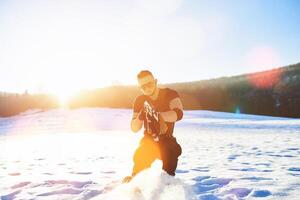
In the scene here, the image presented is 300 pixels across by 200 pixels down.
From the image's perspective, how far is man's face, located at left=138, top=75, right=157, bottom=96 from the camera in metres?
3.96

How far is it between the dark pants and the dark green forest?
2291 cm

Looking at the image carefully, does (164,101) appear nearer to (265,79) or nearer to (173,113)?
(173,113)

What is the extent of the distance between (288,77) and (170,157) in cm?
2509

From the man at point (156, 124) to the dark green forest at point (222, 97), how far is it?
75.1ft

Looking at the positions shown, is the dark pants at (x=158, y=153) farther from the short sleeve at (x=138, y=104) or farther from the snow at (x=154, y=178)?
the short sleeve at (x=138, y=104)

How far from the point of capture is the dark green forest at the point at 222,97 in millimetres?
25641

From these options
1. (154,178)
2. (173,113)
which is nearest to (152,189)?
(154,178)

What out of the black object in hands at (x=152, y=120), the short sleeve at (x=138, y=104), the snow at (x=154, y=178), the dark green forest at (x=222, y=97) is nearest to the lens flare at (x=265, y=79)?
the dark green forest at (x=222, y=97)

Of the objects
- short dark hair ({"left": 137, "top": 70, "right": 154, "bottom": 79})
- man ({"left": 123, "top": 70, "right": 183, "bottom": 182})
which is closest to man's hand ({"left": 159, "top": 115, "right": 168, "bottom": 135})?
man ({"left": 123, "top": 70, "right": 183, "bottom": 182})

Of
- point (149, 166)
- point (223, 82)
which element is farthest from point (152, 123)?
point (223, 82)

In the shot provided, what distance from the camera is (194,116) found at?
74.6ft

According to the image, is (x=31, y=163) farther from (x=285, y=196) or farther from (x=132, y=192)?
(x=285, y=196)

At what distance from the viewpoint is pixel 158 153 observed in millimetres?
4004

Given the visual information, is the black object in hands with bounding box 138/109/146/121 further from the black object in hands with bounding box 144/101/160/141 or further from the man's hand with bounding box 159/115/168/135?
the man's hand with bounding box 159/115/168/135
